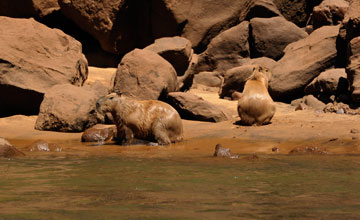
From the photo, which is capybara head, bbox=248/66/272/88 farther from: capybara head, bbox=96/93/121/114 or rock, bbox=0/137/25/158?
rock, bbox=0/137/25/158

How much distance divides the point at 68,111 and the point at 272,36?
8.13m

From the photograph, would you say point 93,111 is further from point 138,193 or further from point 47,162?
point 138,193

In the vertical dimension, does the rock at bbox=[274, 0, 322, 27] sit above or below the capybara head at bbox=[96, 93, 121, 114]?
above

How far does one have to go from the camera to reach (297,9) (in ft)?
71.6

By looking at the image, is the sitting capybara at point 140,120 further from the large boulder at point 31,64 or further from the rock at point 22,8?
the rock at point 22,8

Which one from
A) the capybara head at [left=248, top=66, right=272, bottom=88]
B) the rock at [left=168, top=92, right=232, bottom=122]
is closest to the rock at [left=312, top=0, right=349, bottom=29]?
the capybara head at [left=248, top=66, right=272, bottom=88]

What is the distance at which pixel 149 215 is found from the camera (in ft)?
16.1

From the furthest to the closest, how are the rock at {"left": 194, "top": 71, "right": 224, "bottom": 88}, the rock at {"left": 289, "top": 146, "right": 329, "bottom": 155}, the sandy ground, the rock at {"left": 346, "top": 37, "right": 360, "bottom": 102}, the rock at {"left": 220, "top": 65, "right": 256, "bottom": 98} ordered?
the rock at {"left": 194, "top": 71, "right": 224, "bottom": 88} → the rock at {"left": 220, "top": 65, "right": 256, "bottom": 98} → the rock at {"left": 346, "top": 37, "right": 360, "bottom": 102} → the sandy ground → the rock at {"left": 289, "top": 146, "right": 329, "bottom": 155}

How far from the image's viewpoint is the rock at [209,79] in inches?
726

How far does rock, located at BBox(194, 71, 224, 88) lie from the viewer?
60.5ft

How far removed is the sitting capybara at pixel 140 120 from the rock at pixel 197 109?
2.03 meters

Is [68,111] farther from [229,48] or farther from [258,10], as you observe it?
[258,10]

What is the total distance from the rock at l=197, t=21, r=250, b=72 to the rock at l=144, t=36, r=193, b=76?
155 centimetres

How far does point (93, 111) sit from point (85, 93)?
1.68 feet
